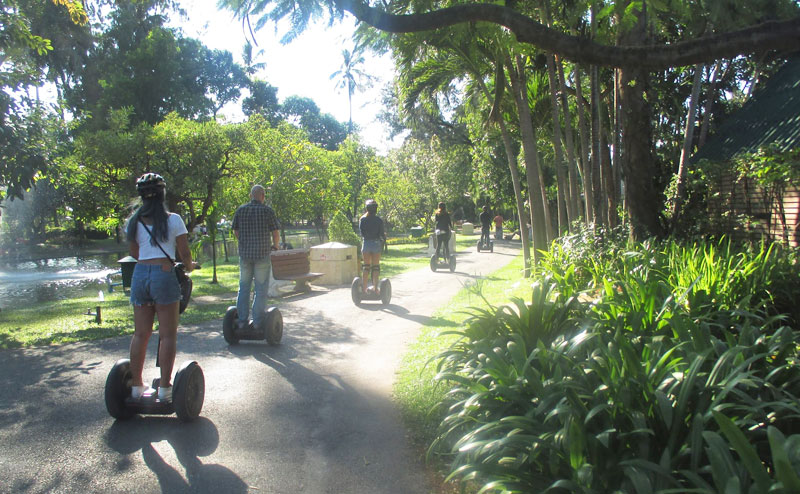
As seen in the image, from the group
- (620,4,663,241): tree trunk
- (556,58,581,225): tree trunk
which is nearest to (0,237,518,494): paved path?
(620,4,663,241): tree trunk

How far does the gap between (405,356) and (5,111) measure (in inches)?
285

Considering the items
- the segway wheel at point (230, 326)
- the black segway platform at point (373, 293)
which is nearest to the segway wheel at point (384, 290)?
the black segway platform at point (373, 293)

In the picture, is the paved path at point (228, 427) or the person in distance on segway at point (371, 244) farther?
the person in distance on segway at point (371, 244)

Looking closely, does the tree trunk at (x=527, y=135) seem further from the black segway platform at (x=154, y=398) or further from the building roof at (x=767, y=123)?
the black segway platform at (x=154, y=398)

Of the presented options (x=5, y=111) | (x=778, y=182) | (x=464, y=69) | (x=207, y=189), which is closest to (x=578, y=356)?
(x=778, y=182)

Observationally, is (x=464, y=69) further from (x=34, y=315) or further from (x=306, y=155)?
(x=306, y=155)

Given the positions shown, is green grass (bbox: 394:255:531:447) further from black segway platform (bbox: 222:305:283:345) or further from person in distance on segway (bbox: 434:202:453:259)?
person in distance on segway (bbox: 434:202:453:259)

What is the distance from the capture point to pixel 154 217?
4.39 metres

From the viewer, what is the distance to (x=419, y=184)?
3759cm

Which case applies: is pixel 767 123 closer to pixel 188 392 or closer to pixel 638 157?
pixel 638 157

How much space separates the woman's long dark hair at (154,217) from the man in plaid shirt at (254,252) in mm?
2303

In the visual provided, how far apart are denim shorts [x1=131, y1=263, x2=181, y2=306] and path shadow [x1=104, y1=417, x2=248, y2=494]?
0.93 m

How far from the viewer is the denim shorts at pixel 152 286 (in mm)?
4305

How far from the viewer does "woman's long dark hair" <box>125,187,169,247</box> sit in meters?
4.34
